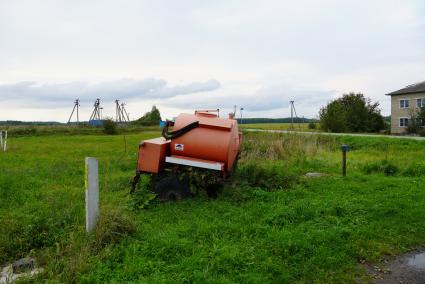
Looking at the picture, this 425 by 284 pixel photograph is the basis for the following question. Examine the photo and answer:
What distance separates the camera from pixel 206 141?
7.43 metres

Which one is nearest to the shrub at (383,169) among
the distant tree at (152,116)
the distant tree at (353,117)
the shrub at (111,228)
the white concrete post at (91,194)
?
the shrub at (111,228)

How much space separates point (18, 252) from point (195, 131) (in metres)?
3.74

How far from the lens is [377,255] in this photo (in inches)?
194

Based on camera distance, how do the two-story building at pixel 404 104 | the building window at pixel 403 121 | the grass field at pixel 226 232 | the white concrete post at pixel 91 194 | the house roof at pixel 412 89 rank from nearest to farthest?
the grass field at pixel 226 232 → the white concrete post at pixel 91 194 → the house roof at pixel 412 89 → the two-story building at pixel 404 104 → the building window at pixel 403 121

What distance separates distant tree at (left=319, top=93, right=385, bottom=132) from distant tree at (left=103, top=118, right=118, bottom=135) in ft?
85.5

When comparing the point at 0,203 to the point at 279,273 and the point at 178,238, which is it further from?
the point at 279,273

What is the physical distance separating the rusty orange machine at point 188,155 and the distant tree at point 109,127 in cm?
4263

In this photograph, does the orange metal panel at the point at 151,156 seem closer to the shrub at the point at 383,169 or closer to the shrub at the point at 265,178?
the shrub at the point at 265,178

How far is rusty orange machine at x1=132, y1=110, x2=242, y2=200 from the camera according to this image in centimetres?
741

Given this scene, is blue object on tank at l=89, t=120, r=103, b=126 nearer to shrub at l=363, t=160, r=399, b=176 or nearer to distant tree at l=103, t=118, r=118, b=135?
distant tree at l=103, t=118, r=118, b=135

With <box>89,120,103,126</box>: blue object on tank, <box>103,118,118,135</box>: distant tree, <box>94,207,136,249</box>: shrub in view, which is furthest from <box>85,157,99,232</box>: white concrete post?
<box>89,120,103,126</box>: blue object on tank

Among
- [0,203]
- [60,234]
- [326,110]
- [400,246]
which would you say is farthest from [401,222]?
[326,110]

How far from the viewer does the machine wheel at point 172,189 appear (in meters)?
7.41

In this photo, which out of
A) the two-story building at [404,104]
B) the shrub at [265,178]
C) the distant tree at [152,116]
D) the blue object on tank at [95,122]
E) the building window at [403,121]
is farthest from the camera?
the distant tree at [152,116]
